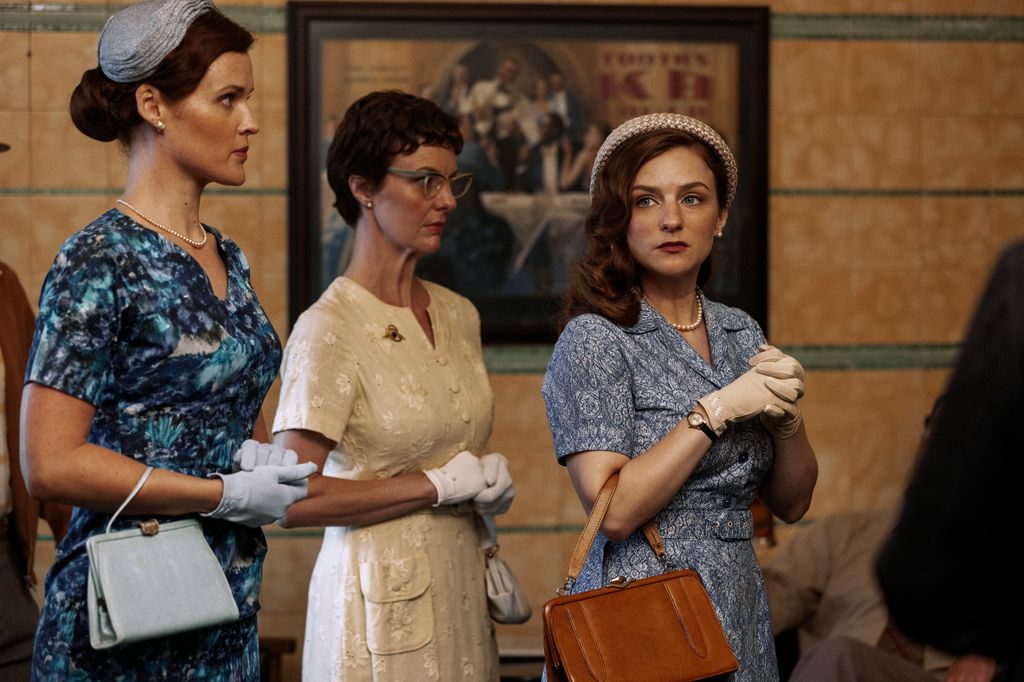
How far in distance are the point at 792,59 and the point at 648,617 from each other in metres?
2.93

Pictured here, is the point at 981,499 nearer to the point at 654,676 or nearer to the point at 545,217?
the point at 654,676

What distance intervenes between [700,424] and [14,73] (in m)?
3.16

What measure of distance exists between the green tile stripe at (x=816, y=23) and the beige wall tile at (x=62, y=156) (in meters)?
0.32

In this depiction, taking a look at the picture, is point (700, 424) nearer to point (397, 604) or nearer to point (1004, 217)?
point (397, 604)

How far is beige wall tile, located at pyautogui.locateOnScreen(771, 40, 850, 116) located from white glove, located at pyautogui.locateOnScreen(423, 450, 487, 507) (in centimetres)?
230

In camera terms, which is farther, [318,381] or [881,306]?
[881,306]

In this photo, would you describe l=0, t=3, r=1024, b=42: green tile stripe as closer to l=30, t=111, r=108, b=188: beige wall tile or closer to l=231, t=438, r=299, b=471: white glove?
l=30, t=111, r=108, b=188: beige wall tile

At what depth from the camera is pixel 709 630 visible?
2043 mm

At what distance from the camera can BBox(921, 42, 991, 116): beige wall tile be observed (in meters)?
4.50

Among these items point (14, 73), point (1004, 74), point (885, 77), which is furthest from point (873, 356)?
point (14, 73)

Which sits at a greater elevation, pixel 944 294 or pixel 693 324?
pixel 944 294

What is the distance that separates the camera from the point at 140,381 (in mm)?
1845

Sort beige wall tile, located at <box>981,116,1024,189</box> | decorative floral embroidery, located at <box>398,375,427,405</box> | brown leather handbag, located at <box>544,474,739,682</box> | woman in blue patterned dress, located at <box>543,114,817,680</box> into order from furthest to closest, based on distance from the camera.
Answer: beige wall tile, located at <box>981,116,1024,189</box>
decorative floral embroidery, located at <box>398,375,427,405</box>
woman in blue patterned dress, located at <box>543,114,817,680</box>
brown leather handbag, located at <box>544,474,739,682</box>

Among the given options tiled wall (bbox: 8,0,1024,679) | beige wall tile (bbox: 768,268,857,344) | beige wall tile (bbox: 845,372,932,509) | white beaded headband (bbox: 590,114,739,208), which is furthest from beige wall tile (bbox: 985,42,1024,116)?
white beaded headband (bbox: 590,114,739,208)
